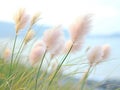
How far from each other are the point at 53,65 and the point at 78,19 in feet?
1.96

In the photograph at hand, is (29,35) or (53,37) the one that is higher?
(53,37)

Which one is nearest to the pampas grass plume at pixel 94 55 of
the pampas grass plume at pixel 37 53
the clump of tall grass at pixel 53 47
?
the clump of tall grass at pixel 53 47

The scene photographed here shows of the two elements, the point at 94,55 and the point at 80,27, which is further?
the point at 94,55

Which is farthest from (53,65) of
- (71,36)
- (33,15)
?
(71,36)

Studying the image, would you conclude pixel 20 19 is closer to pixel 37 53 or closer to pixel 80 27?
pixel 37 53

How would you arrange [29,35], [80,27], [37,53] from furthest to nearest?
[29,35]
[37,53]
[80,27]

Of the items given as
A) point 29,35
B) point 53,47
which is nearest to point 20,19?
point 29,35

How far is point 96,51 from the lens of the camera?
154 cm

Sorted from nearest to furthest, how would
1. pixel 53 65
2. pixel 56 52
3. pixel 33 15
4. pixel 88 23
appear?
1. pixel 88 23
2. pixel 56 52
3. pixel 33 15
4. pixel 53 65

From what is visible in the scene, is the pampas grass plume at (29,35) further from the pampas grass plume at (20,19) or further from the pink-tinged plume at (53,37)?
the pink-tinged plume at (53,37)

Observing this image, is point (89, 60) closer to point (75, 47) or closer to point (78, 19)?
point (75, 47)

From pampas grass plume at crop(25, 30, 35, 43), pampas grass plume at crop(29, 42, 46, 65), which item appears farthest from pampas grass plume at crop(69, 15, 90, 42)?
pampas grass plume at crop(25, 30, 35, 43)

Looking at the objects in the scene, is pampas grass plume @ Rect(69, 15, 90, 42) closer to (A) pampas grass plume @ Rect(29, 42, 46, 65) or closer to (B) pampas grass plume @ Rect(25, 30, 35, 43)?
(A) pampas grass plume @ Rect(29, 42, 46, 65)

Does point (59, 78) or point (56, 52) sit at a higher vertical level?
point (56, 52)
